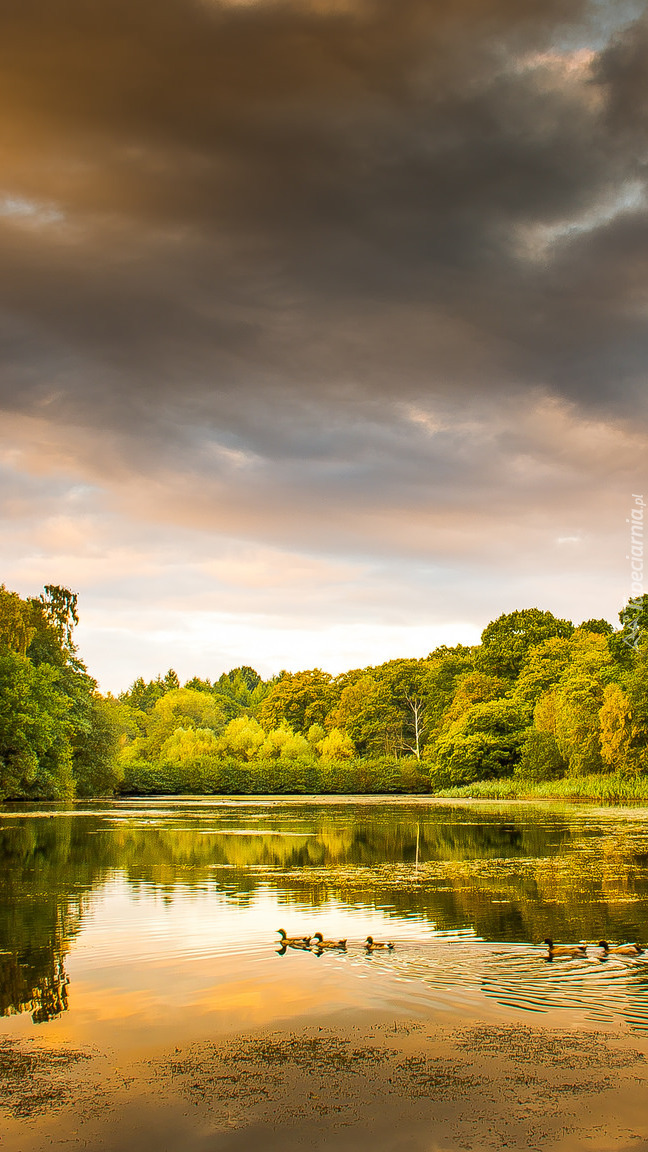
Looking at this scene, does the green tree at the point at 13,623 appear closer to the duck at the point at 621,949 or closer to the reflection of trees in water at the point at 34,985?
the reflection of trees in water at the point at 34,985

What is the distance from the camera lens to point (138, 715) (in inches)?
6206

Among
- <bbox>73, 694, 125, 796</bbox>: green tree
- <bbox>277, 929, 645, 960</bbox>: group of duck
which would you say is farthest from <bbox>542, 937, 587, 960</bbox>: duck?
<bbox>73, 694, 125, 796</bbox>: green tree

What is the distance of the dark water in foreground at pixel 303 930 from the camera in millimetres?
8812

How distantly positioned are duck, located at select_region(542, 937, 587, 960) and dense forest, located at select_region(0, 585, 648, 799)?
44.5m

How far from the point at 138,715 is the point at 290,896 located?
146 meters

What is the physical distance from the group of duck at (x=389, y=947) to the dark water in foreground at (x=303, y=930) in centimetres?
22

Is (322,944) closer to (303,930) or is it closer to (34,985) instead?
(303,930)

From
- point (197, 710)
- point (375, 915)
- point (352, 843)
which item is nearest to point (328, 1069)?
point (375, 915)

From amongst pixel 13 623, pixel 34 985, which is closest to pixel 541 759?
pixel 13 623

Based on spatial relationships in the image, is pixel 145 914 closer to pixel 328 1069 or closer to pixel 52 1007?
pixel 52 1007

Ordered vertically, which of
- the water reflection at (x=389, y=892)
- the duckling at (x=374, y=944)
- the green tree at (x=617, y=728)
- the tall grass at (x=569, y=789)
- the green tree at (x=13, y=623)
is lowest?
the tall grass at (x=569, y=789)

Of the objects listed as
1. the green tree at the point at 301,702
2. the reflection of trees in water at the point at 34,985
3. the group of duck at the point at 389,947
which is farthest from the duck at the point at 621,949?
the green tree at the point at 301,702

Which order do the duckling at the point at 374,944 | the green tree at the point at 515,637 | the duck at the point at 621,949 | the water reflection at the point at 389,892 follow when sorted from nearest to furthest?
the water reflection at the point at 389,892 < the duck at the point at 621,949 < the duckling at the point at 374,944 < the green tree at the point at 515,637

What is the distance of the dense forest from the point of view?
2210 inches
